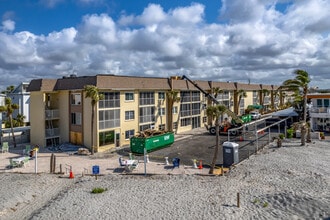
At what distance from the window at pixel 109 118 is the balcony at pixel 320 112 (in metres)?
31.2

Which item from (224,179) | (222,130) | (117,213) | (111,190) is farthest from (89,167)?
(222,130)

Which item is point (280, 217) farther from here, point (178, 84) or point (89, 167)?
point (178, 84)

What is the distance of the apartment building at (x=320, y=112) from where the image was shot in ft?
136

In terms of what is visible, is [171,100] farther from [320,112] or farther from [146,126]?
[320,112]

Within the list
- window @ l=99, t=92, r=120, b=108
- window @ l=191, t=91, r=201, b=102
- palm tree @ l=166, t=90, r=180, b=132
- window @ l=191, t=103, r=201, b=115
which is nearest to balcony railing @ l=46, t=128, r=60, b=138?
window @ l=99, t=92, r=120, b=108

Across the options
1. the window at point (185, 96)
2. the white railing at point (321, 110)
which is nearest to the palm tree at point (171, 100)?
the window at point (185, 96)

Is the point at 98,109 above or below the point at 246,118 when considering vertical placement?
above

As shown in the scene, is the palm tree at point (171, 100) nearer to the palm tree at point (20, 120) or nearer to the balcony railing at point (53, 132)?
the balcony railing at point (53, 132)

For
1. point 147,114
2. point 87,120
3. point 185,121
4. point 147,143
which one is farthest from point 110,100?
point 185,121

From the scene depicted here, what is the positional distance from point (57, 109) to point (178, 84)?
20.9 m

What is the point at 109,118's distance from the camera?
35375mm

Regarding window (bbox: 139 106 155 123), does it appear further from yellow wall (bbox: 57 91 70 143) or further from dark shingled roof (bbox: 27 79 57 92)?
dark shingled roof (bbox: 27 79 57 92)

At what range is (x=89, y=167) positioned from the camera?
87.9ft

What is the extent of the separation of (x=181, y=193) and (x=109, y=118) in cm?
1897
